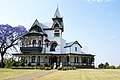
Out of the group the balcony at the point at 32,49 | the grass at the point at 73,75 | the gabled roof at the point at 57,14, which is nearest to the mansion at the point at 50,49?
the balcony at the point at 32,49

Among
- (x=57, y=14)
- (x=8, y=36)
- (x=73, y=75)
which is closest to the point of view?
(x=73, y=75)

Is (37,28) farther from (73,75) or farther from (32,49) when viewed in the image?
(73,75)

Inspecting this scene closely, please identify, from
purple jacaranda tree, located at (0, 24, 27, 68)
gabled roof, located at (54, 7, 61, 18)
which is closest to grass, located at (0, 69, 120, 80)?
purple jacaranda tree, located at (0, 24, 27, 68)

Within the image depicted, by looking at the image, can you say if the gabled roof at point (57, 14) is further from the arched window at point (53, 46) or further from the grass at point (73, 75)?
the grass at point (73, 75)

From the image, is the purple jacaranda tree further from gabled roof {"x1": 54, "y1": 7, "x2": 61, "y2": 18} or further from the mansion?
gabled roof {"x1": 54, "y1": 7, "x2": 61, "y2": 18}

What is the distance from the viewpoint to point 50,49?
6244 centimetres

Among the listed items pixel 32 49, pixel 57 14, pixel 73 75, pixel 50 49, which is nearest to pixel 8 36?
pixel 32 49

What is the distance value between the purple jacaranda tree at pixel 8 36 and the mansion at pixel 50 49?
1.47 m

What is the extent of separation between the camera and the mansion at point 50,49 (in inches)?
2381

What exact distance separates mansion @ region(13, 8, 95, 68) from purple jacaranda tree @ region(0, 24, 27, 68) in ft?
4.83

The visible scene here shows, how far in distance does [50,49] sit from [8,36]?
35.8 ft

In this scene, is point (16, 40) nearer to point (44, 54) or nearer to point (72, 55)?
point (44, 54)

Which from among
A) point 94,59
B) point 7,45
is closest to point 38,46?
point 7,45

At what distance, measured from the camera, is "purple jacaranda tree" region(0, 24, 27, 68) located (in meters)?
59.1
